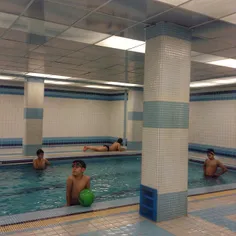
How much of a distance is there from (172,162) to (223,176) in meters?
6.13

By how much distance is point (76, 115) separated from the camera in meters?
17.0

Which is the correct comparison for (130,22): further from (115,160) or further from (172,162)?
(115,160)

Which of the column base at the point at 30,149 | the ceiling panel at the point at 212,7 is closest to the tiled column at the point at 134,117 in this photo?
the column base at the point at 30,149

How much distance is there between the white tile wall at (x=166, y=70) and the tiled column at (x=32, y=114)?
8.06 m

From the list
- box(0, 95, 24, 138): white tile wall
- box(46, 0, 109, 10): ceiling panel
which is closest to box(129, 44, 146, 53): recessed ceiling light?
box(46, 0, 109, 10): ceiling panel

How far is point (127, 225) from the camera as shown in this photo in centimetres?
411

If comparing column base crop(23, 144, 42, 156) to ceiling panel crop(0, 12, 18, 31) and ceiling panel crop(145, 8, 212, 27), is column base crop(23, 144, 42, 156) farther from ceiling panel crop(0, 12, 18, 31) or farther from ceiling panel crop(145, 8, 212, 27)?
ceiling panel crop(145, 8, 212, 27)

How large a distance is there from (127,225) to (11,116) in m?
12.3

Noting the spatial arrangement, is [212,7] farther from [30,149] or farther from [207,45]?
[30,149]

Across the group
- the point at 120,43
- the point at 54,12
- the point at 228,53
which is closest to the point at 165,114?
the point at 120,43

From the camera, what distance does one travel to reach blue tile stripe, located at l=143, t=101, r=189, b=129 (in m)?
4.36

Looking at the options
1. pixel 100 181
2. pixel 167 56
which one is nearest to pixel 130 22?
pixel 167 56

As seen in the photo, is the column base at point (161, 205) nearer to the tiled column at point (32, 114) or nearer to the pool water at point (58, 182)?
the pool water at point (58, 182)

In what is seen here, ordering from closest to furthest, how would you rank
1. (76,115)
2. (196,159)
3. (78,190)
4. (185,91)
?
(185,91) < (78,190) < (196,159) < (76,115)
